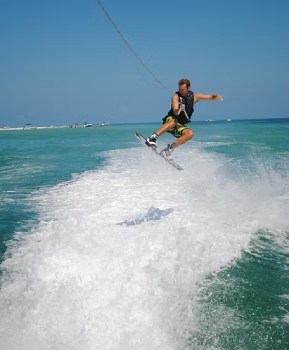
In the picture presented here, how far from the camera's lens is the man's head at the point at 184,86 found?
7.14m

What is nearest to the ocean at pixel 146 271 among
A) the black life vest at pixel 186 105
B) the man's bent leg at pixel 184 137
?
the man's bent leg at pixel 184 137

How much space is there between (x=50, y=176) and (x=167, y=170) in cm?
529

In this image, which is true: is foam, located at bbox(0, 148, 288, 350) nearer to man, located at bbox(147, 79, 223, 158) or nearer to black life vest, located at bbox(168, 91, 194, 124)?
man, located at bbox(147, 79, 223, 158)

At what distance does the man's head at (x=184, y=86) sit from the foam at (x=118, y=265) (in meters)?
2.89

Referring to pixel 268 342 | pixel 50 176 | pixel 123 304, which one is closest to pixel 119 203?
pixel 123 304

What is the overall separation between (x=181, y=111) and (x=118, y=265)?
4.17 metres

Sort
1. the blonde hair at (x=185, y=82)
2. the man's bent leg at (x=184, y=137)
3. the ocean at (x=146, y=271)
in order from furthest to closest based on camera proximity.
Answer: the man's bent leg at (x=184, y=137), the blonde hair at (x=185, y=82), the ocean at (x=146, y=271)

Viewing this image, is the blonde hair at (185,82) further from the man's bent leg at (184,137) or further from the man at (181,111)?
the man's bent leg at (184,137)

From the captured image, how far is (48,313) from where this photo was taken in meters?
3.74

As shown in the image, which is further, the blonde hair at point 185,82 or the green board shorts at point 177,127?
the green board shorts at point 177,127

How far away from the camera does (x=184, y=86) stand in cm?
714

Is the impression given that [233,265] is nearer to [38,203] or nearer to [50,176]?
[38,203]

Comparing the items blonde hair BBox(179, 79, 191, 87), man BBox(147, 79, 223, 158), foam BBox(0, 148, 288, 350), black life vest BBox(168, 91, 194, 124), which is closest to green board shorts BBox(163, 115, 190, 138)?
man BBox(147, 79, 223, 158)

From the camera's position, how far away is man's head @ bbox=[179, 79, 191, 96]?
23.4 ft
